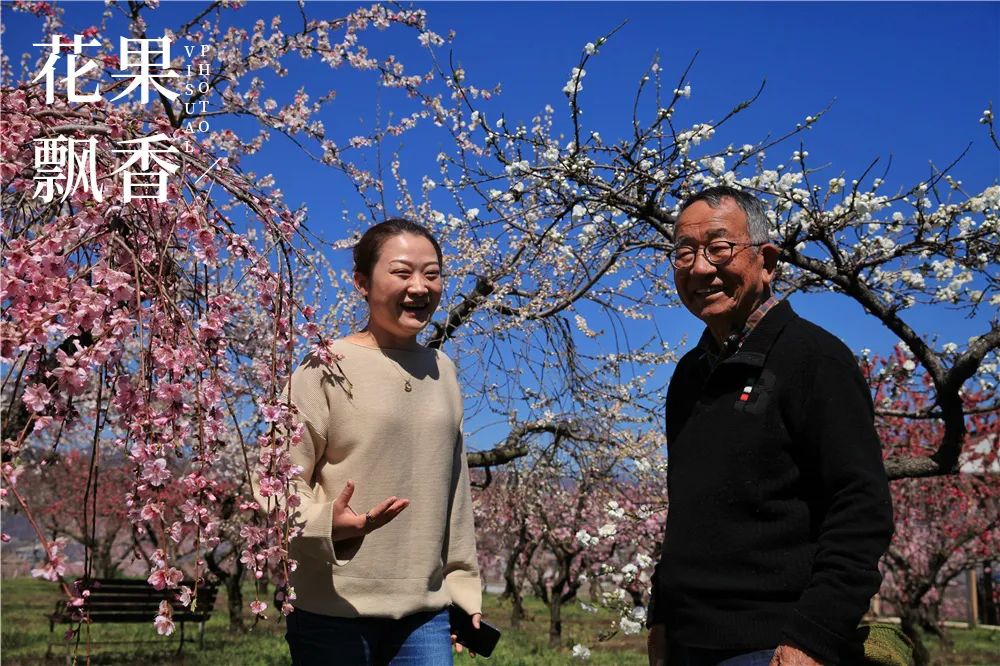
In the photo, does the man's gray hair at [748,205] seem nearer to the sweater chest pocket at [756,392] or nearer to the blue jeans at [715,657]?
the sweater chest pocket at [756,392]

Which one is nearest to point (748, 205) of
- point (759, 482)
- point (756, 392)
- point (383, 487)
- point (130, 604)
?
point (756, 392)

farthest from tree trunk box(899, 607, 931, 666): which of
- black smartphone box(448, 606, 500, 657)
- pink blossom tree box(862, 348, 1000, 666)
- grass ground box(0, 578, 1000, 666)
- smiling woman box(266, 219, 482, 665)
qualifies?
smiling woman box(266, 219, 482, 665)

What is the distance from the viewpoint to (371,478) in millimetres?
2312

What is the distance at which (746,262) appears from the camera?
1946 millimetres

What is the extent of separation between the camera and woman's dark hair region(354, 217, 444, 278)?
2490 mm

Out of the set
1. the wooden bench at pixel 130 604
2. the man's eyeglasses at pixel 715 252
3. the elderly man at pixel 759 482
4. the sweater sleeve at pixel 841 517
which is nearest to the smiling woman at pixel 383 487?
the elderly man at pixel 759 482

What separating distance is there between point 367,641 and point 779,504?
114cm

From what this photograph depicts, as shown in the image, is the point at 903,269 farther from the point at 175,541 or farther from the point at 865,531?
the point at 175,541

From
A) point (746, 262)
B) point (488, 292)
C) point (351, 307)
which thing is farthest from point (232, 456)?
point (746, 262)

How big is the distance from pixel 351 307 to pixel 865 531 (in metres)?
6.15

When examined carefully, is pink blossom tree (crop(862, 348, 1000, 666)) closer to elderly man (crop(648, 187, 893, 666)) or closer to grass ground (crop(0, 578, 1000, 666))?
grass ground (crop(0, 578, 1000, 666))

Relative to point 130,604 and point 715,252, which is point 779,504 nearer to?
point 715,252

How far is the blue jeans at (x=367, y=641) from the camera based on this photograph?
223 cm

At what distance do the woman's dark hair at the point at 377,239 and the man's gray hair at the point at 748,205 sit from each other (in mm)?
827
